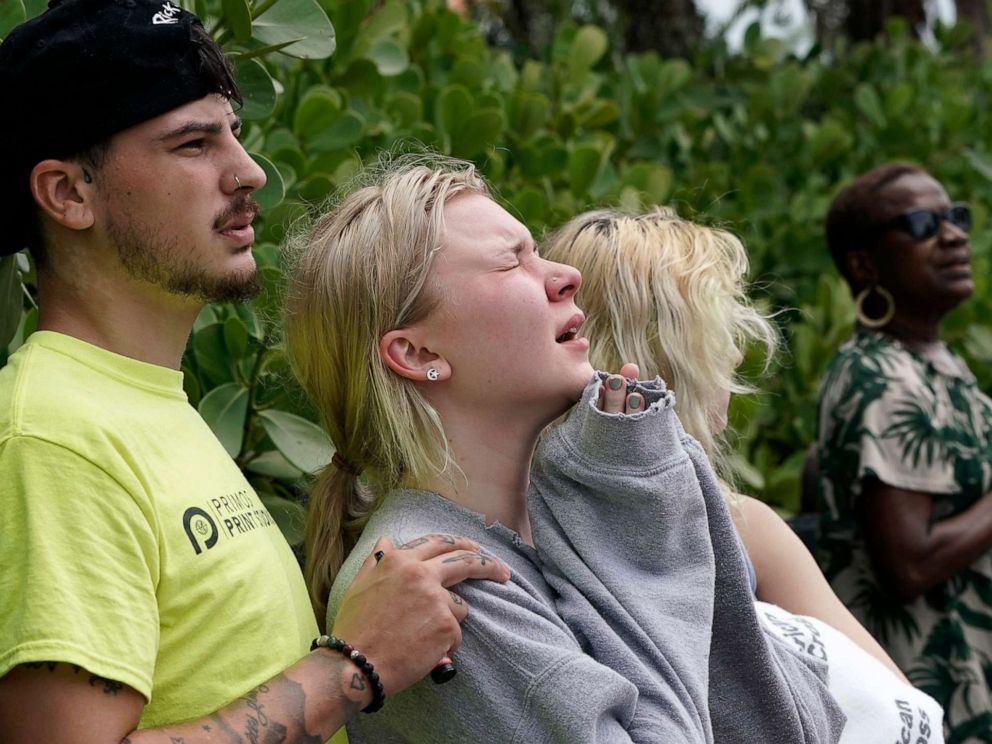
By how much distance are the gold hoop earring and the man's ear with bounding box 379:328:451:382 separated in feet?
6.88

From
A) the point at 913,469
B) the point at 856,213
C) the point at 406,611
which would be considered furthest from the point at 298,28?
the point at 856,213

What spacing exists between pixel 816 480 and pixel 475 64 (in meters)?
1.72

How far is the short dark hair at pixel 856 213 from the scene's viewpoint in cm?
395

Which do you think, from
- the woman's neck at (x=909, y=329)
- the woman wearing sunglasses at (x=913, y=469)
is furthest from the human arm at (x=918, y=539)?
the woman's neck at (x=909, y=329)

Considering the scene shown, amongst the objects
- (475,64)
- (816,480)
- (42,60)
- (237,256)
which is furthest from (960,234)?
(42,60)

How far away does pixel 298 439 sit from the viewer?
2.45m

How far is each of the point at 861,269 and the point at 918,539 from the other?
906mm

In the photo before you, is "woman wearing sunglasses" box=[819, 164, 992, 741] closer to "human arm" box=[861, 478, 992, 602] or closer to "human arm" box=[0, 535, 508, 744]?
"human arm" box=[861, 478, 992, 602]

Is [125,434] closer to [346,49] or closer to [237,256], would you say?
[237,256]

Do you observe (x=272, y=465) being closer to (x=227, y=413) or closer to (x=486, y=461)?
(x=227, y=413)

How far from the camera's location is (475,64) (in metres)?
3.84

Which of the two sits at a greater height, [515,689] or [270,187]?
[270,187]

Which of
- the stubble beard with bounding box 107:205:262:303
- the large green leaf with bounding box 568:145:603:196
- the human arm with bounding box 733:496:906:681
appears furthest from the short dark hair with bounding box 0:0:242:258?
the large green leaf with bounding box 568:145:603:196

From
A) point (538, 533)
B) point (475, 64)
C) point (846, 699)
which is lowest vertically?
point (846, 699)
